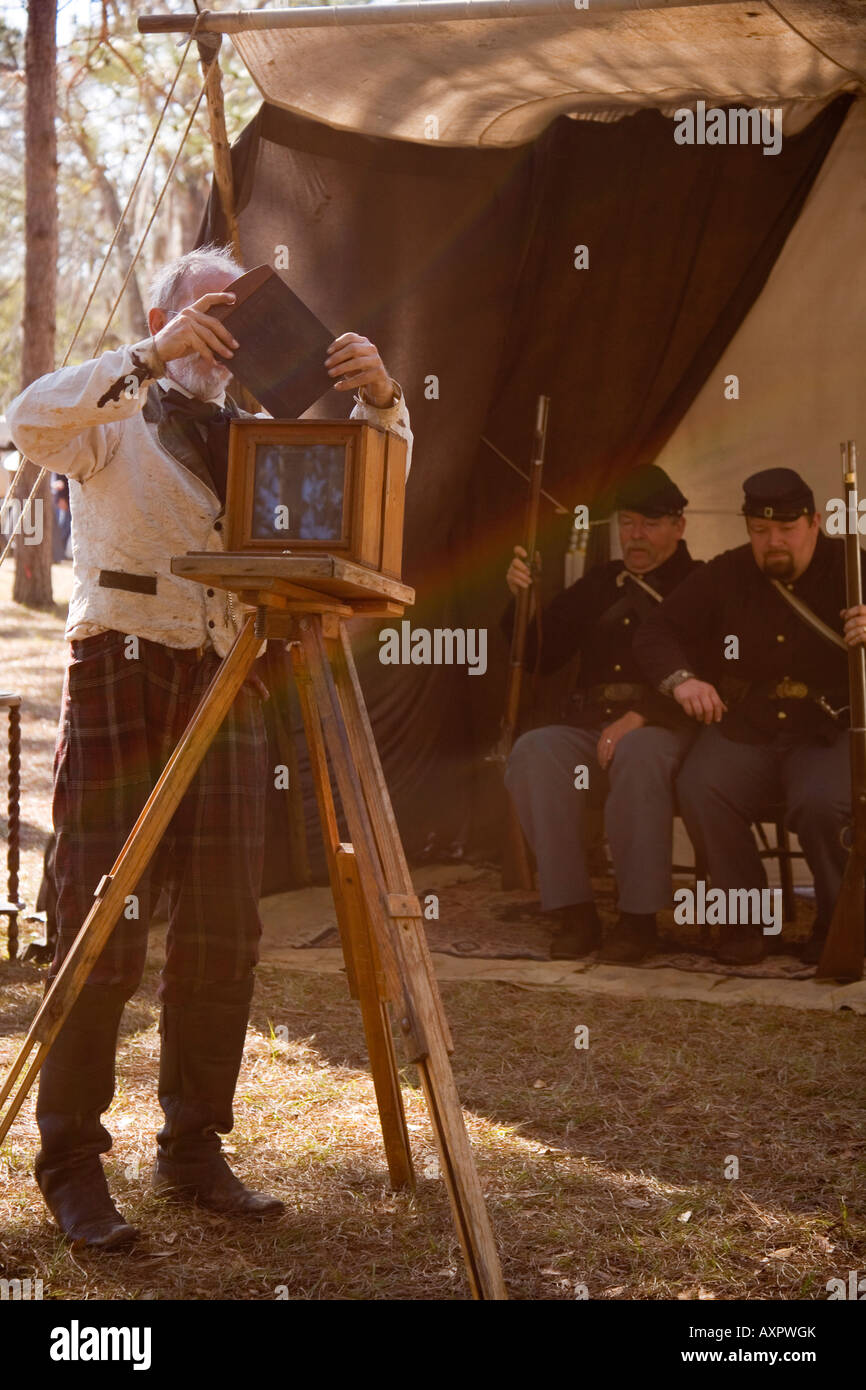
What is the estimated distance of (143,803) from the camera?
2848 mm

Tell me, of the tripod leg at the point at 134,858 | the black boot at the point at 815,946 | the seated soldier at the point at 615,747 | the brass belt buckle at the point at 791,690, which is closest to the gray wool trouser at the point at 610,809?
the seated soldier at the point at 615,747

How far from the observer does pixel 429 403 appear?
551 cm

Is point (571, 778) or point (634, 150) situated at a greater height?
point (634, 150)

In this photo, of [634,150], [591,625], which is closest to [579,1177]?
[591,625]

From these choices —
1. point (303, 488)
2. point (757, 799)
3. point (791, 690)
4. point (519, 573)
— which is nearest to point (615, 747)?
point (757, 799)

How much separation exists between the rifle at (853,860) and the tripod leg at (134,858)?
8.49 feet

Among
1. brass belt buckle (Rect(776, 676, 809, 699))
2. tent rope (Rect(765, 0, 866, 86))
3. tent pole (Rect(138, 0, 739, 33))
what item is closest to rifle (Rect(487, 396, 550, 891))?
brass belt buckle (Rect(776, 676, 809, 699))

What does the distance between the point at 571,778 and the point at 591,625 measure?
2.57ft

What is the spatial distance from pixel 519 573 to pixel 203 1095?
3.01 meters

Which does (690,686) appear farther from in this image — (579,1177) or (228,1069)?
(228,1069)

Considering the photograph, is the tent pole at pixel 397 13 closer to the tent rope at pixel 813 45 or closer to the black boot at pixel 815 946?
the tent rope at pixel 813 45

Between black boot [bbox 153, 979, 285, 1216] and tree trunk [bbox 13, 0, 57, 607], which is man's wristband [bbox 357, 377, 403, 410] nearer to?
black boot [bbox 153, 979, 285, 1216]

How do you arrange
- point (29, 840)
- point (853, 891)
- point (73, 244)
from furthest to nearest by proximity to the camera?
1. point (73, 244)
2. point (29, 840)
3. point (853, 891)

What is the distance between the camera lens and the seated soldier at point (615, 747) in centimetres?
491
